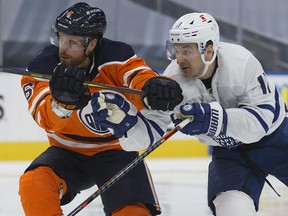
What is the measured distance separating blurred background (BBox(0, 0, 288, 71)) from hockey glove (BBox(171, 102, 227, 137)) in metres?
3.86

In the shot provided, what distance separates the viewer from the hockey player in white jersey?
2.83 m

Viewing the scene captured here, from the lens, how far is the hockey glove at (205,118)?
110 inches

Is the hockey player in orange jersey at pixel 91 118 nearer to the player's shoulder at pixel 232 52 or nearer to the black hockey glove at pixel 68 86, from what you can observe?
the black hockey glove at pixel 68 86

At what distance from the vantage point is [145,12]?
22.5ft

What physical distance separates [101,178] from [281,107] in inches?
30.2

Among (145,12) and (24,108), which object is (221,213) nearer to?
(24,108)

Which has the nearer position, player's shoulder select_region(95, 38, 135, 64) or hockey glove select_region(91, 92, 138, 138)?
hockey glove select_region(91, 92, 138, 138)

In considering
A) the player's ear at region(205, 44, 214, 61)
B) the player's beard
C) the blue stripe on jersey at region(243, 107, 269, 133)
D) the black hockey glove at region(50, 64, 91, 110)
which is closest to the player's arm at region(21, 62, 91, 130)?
the black hockey glove at region(50, 64, 91, 110)

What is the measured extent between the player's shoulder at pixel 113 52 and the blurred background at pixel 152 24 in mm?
3592

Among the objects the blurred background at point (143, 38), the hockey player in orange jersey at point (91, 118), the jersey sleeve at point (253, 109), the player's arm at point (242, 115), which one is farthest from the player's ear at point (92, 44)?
the blurred background at point (143, 38)

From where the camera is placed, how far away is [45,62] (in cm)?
298

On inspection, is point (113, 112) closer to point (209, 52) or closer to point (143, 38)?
point (209, 52)

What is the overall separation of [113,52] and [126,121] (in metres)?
0.32

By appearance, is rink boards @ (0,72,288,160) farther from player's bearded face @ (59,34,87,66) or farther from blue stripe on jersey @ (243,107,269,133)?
blue stripe on jersey @ (243,107,269,133)
